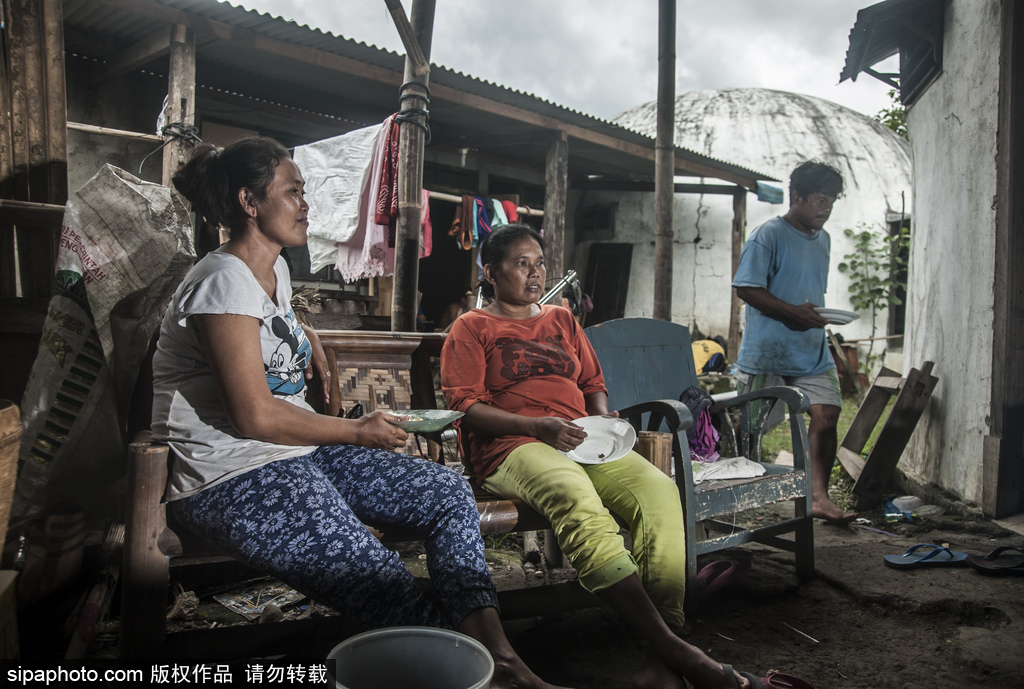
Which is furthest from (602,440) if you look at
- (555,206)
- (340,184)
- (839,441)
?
(555,206)

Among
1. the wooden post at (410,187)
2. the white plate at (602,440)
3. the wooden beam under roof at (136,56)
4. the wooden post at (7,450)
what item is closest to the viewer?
the wooden post at (7,450)

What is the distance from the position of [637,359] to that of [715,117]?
39.5 ft

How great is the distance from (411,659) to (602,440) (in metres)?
1.08

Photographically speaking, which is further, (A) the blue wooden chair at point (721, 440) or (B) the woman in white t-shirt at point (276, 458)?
(A) the blue wooden chair at point (721, 440)

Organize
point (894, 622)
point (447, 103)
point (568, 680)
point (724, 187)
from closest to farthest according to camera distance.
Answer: point (568, 680)
point (894, 622)
point (447, 103)
point (724, 187)

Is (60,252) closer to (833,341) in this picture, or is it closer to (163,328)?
(163,328)

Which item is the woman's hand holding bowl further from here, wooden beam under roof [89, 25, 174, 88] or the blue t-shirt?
wooden beam under roof [89, 25, 174, 88]

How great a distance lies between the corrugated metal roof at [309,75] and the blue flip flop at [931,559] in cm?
537

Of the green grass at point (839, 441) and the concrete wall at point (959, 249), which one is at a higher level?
the concrete wall at point (959, 249)

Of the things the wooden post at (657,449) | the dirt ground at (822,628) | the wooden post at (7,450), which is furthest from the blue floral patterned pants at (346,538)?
the wooden post at (657,449)

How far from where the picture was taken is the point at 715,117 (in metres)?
13.6

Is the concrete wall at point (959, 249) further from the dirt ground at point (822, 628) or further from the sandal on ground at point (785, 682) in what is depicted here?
the sandal on ground at point (785, 682)

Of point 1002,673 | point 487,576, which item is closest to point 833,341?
point 1002,673

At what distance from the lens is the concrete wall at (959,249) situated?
11.6 feet
